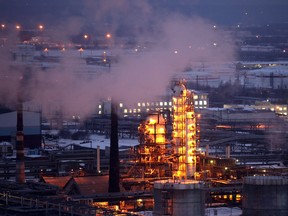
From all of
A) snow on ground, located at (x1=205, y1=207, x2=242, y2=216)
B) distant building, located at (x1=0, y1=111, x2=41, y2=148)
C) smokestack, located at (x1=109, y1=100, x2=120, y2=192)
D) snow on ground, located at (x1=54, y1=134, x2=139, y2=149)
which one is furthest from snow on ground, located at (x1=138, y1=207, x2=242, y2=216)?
distant building, located at (x1=0, y1=111, x2=41, y2=148)

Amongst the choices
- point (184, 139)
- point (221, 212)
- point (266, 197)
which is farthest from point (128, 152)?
point (266, 197)

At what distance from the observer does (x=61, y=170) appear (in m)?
29.6

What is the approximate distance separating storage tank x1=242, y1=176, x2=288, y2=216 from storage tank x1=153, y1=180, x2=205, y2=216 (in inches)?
40.0

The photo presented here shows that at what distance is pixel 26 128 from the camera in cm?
3556

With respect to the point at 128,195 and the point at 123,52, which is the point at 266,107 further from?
the point at 128,195

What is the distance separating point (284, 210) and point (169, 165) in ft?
14.9

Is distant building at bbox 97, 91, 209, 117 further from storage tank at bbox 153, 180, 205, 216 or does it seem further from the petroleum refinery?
storage tank at bbox 153, 180, 205, 216

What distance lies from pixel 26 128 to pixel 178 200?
15997 mm

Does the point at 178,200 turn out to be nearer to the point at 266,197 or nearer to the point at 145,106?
the point at 266,197

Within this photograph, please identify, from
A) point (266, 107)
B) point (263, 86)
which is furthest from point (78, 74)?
point (263, 86)

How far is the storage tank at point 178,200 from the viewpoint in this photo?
20031mm

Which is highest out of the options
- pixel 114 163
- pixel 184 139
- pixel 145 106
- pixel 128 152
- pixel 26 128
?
pixel 145 106

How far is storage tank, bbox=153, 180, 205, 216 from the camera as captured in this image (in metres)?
20.0

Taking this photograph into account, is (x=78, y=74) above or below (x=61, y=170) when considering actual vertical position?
above
